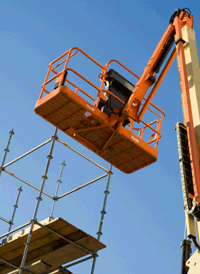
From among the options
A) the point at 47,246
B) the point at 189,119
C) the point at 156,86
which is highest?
the point at 156,86

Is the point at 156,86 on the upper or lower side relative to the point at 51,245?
upper

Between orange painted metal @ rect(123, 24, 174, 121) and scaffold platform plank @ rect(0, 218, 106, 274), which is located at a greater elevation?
orange painted metal @ rect(123, 24, 174, 121)

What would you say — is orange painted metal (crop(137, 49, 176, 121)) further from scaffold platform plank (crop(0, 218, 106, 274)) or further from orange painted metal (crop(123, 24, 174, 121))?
scaffold platform plank (crop(0, 218, 106, 274))

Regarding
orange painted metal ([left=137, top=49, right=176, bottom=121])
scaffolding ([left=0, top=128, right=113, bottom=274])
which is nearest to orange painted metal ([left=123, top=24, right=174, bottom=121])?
orange painted metal ([left=137, top=49, right=176, bottom=121])

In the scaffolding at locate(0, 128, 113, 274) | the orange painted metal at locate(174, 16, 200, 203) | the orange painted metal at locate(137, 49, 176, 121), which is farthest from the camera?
the orange painted metal at locate(137, 49, 176, 121)

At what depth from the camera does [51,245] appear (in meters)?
14.7

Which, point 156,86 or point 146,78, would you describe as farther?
point 156,86

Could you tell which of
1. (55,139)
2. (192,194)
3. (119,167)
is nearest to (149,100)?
(119,167)

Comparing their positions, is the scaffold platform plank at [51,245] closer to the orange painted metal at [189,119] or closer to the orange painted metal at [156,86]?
the orange painted metal at [156,86]

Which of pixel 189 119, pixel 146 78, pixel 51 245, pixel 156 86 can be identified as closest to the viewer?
pixel 189 119

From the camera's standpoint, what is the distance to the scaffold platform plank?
45.8 ft

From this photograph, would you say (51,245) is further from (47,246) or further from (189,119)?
(189,119)

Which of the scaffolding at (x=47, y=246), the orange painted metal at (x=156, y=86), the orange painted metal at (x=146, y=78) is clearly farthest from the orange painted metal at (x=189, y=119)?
the scaffolding at (x=47, y=246)

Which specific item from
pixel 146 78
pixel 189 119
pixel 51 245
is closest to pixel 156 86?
pixel 146 78
